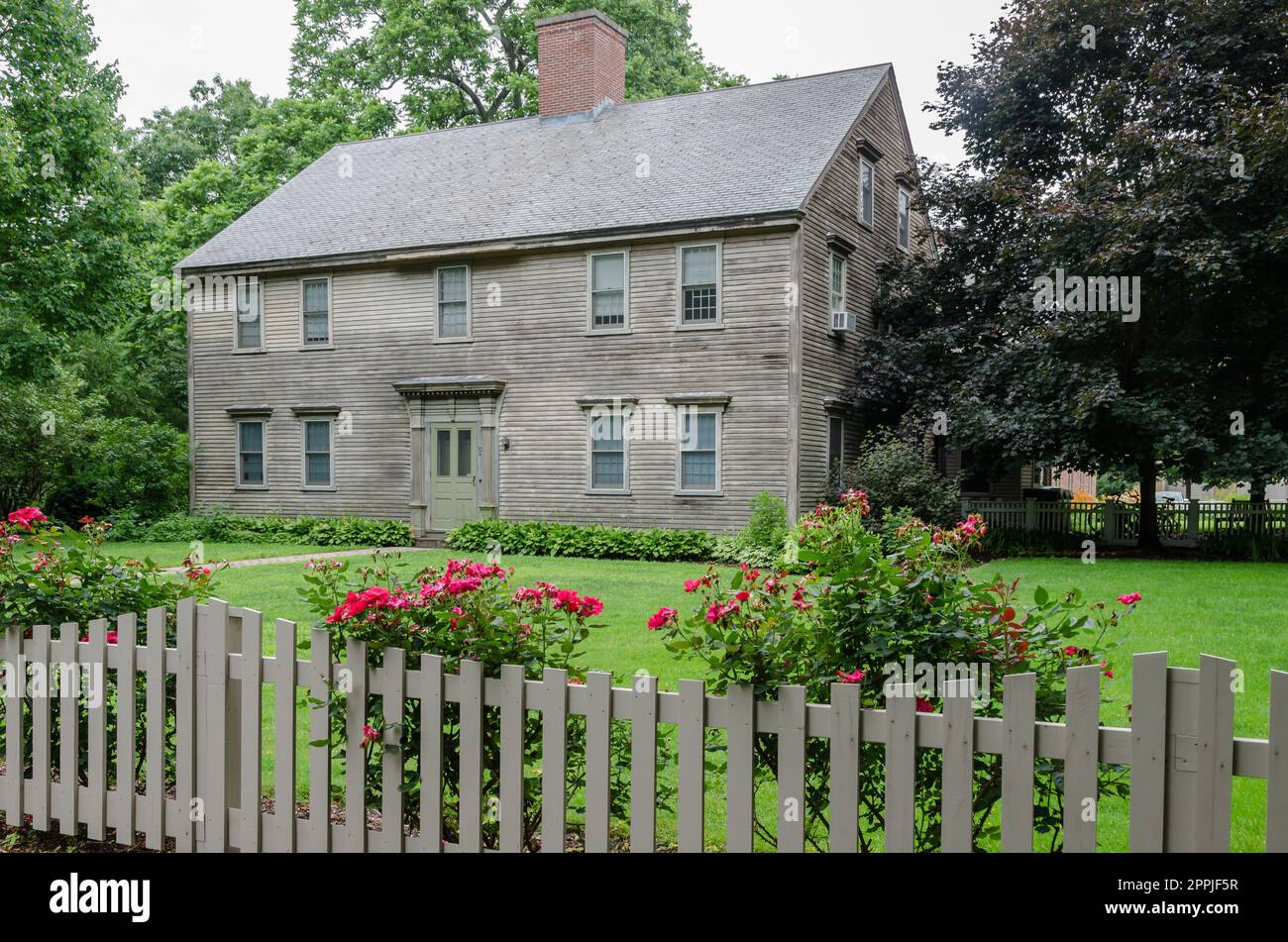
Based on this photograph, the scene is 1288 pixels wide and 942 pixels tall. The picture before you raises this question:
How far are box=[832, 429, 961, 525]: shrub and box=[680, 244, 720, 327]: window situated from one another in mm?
4117

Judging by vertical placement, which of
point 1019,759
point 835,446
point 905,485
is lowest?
point 1019,759

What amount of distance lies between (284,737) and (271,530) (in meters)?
20.4

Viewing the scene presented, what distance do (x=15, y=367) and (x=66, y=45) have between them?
25.0ft

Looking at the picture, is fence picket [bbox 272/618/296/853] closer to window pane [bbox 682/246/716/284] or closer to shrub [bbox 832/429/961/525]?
shrub [bbox 832/429/961/525]

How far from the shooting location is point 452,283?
22.5 metres

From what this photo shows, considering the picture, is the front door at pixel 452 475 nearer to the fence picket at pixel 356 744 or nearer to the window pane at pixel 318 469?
the window pane at pixel 318 469

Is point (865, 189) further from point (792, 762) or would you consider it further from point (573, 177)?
point (792, 762)

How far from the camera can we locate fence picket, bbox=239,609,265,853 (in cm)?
377

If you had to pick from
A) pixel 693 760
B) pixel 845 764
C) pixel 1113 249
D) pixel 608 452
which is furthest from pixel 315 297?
pixel 845 764

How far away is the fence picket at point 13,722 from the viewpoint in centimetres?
428

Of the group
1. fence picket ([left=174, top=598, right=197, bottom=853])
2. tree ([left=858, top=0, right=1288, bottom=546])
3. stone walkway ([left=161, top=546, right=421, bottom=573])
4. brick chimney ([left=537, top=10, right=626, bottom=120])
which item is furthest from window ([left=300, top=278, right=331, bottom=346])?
fence picket ([left=174, top=598, right=197, bottom=853])

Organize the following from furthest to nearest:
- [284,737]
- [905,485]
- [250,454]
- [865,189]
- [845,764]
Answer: [250,454], [865,189], [905,485], [284,737], [845,764]

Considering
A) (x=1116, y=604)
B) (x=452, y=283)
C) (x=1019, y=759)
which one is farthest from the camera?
(x=452, y=283)
